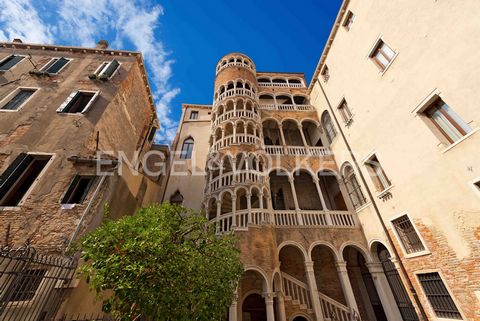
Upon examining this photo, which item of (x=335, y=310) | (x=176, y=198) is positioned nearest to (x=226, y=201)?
(x=176, y=198)

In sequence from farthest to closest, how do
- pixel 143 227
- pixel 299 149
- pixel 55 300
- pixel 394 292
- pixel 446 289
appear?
pixel 299 149 → pixel 394 292 → pixel 446 289 → pixel 55 300 → pixel 143 227

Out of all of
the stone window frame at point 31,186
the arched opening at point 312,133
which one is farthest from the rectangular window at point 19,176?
the arched opening at point 312,133

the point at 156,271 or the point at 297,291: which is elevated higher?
the point at 156,271

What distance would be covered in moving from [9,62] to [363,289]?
1047 inches

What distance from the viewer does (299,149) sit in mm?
15484

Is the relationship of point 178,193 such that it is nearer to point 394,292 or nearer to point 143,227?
point 143,227

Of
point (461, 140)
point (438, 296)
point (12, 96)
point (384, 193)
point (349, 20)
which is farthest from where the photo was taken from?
point (349, 20)

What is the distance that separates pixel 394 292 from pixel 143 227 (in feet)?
41.4

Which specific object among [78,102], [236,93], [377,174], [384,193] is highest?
[236,93]

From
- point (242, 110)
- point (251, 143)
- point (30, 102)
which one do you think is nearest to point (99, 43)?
point (30, 102)

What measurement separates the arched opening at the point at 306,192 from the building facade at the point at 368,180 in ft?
0.27

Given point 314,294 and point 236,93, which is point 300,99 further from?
point 314,294

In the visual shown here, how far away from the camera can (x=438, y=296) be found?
7.68m

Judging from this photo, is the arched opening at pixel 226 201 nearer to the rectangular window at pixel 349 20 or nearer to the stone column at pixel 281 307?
the stone column at pixel 281 307
